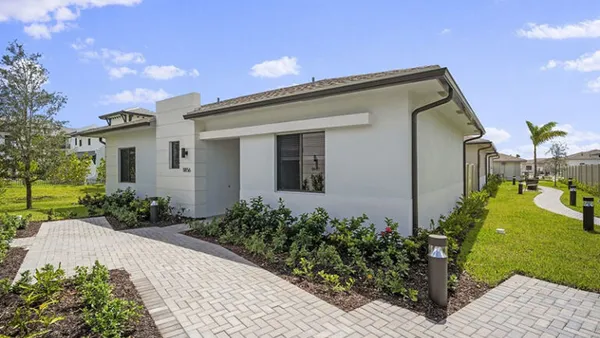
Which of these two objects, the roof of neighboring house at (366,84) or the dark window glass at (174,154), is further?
the dark window glass at (174,154)

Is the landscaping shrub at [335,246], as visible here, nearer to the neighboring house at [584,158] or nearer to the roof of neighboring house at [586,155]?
the neighboring house at [584,158]

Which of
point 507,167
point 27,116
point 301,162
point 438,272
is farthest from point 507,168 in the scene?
point 27,116

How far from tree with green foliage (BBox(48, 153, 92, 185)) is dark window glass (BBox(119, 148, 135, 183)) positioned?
3344mm

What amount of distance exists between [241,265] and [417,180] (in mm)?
4078

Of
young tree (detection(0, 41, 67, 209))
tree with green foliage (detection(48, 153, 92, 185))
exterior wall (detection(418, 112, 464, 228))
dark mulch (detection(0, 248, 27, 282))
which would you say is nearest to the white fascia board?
exterior wall (detection(418, 112, 464, 228))

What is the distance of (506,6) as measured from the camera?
776 cm

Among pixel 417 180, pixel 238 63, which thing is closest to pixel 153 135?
pixel 238 63

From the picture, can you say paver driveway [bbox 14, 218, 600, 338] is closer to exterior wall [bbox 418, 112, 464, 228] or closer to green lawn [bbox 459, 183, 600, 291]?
green lawn [bbox 459, 183, 600, 291]

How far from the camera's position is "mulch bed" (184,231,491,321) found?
4.11 m

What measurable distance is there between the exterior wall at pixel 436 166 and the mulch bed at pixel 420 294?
2253 mm

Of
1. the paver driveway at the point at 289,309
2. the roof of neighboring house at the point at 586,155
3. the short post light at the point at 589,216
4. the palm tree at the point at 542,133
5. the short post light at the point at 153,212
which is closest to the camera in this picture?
the paver driveway at the point at 289,309

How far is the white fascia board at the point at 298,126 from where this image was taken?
22.1 feet

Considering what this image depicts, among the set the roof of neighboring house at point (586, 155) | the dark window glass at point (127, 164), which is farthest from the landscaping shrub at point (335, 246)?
the roof of neighboring house at point (586, 155)

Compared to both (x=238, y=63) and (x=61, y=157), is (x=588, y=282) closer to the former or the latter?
(x=238, y=63)
